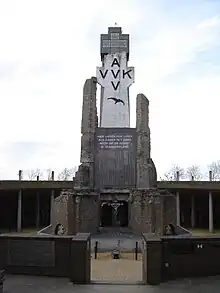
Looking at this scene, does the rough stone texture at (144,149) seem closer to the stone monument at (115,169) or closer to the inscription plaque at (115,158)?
the stone monument at (115,169)

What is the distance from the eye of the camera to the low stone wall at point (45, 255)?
10484mm

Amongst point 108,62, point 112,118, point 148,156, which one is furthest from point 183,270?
point 108,62

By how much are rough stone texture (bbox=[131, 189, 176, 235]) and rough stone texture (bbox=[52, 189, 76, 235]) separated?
3744 millimetres

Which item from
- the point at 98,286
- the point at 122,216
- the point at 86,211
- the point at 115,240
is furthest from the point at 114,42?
the point at 98,286

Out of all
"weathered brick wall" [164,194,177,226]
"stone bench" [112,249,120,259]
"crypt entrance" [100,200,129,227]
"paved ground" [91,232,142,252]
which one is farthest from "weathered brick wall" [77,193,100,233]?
"stone bench" [112,249,120,259]

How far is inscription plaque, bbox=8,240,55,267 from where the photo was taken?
35.4 feet

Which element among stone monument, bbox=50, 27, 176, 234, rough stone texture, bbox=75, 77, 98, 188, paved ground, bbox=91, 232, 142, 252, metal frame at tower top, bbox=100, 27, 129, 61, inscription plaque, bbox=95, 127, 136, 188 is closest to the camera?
paved ground, bbox=91, 232, 142, 252

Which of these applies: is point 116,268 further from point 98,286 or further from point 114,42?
point 114,42

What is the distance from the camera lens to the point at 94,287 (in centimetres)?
998

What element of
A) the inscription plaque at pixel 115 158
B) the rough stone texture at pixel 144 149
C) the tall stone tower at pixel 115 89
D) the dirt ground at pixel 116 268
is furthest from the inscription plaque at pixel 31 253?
the tall stone tower at pixel 115 89

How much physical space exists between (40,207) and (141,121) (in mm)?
14080

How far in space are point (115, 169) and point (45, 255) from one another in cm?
1683

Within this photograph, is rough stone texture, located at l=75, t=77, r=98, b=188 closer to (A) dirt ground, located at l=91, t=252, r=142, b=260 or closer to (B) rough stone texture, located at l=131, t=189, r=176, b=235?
(B) rough stone texture, located at l=131, t=189, r=176, b=235

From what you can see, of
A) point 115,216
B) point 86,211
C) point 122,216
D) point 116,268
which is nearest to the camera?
point 116,268
